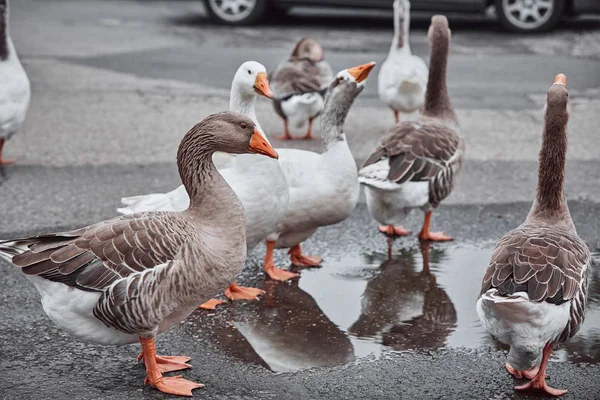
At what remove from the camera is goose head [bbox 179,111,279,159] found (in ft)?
15.3

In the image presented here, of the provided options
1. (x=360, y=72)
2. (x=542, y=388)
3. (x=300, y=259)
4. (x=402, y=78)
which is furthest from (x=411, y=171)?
(x=402, y=78)

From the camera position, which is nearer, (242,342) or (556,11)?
(242,342)

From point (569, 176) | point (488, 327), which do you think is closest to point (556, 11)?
point (569, 176)

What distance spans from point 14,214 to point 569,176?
507cm

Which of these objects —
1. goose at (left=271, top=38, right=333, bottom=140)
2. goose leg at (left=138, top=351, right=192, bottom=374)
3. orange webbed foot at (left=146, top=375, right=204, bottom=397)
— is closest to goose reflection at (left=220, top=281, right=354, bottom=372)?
goose leg at (left=138, top=351, right=192, bottom=374)

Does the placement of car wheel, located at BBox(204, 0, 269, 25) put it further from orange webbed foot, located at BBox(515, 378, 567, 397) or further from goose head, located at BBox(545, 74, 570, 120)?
orange webbed foot, located at BBox(515, 378, 567, 397)

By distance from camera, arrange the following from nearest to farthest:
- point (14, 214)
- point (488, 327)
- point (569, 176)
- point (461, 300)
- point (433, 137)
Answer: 1. point (488, 327)
2. point (461, 300)
3. point (433, 137)
4. point (14, 214)
5. point (569, 176)

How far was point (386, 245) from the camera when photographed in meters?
6.84

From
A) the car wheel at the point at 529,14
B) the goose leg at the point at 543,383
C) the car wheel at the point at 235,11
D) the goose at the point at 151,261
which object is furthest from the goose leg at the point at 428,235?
the car wheel at the point at 235,11

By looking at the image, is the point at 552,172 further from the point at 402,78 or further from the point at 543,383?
the point at 402,78

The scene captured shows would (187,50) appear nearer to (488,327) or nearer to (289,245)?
(289,245)

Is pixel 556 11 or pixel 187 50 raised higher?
pixel 556 11

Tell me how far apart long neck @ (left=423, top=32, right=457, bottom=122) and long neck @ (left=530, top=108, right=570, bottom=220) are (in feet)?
7.55

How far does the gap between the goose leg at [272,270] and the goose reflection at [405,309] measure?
58 cm
